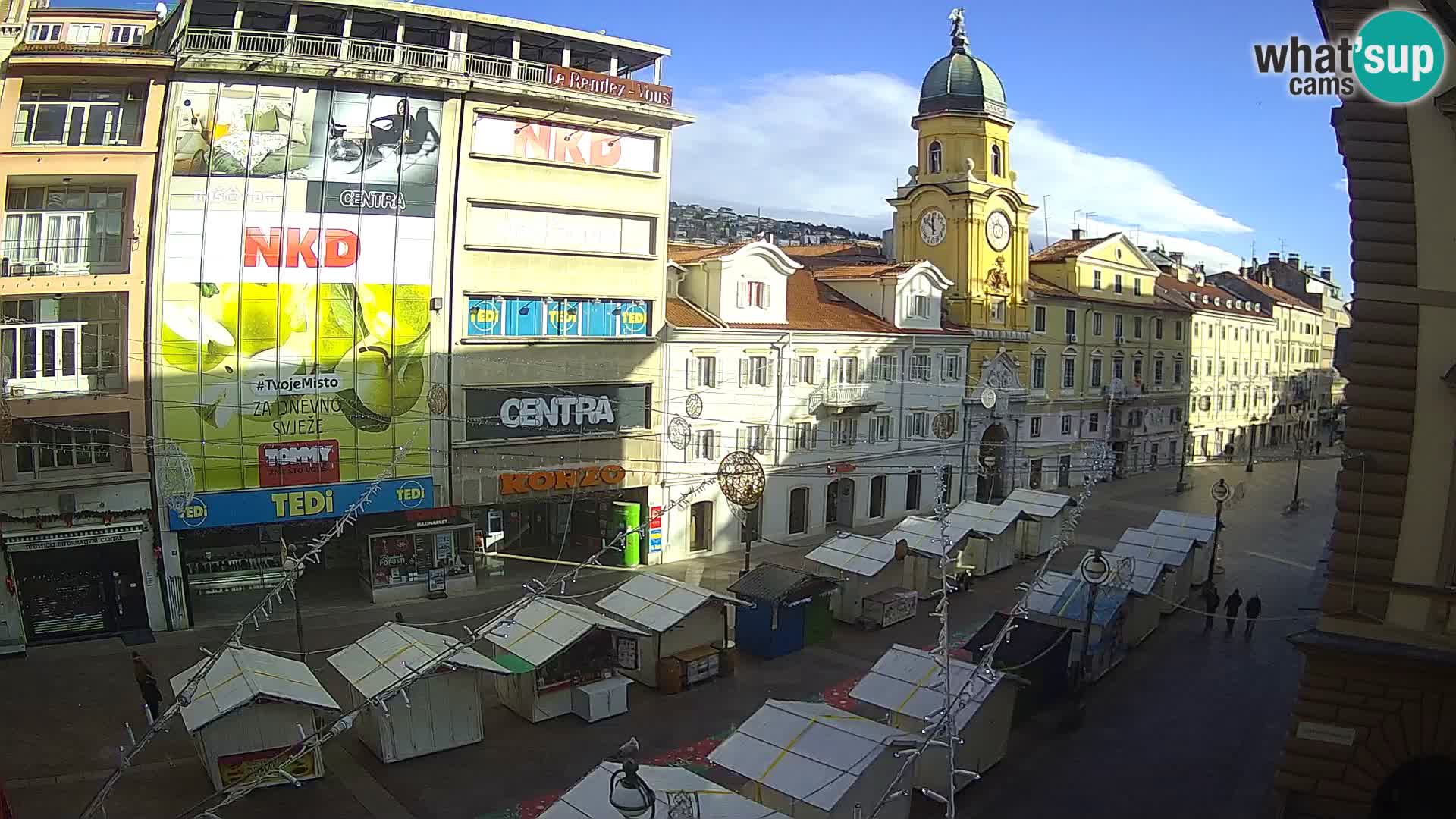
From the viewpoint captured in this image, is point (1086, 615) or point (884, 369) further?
point (884, 369)

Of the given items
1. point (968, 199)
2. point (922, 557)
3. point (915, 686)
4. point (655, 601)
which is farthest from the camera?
point (968, 199)

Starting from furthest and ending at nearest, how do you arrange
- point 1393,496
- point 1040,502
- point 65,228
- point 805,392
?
point 805,392
point 1040,502
point 65,228
point 1393,496

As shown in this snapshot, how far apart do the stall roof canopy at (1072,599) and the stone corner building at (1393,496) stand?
11.2 metres

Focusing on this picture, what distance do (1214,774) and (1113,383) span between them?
134 feet

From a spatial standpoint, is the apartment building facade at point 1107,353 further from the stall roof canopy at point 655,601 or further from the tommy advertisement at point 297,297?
the tommy advertisement at point 297,297

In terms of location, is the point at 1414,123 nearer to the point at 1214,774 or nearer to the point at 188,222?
the point at 1214,774

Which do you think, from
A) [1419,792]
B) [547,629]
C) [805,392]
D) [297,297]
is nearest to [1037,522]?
[805,392]

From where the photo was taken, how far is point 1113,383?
191 feet

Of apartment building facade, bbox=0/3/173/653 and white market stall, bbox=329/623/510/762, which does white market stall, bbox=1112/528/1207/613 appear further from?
apartment building facade, bbox=0/3/173/653

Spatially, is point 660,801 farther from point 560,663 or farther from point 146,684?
point 146,684

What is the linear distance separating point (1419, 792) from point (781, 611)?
15075mm

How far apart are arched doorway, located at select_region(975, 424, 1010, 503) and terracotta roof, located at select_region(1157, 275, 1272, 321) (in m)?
21.7

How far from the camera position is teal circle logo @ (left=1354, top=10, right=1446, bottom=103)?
44.2 feet

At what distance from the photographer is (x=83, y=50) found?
26.2 meters
